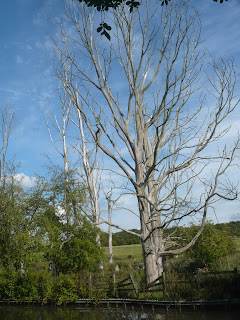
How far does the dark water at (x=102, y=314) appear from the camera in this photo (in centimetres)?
977

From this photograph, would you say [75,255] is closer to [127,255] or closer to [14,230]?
[14,230]

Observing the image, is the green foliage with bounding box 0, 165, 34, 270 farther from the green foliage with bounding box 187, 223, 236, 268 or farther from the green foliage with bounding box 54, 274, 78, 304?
the green foliage with bounding box 187, 223, 236, 268

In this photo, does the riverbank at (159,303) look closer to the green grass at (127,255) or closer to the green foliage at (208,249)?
the green foliage at (208,249)

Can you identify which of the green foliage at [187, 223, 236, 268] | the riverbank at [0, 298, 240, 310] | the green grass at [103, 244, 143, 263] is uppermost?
the green grass at [103, 244, 143, 263]

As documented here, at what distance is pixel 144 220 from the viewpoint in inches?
424

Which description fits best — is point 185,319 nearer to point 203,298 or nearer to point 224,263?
point 203,298

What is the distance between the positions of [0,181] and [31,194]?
12.3 ft

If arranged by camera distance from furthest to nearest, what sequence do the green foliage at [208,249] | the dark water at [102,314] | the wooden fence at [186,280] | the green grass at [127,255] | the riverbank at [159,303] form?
the green grass at [127,255] < the green foliage at [208,249] < the wooden fence at [186,280] < the riverbank at [159,303] < the dark water at [102,314]

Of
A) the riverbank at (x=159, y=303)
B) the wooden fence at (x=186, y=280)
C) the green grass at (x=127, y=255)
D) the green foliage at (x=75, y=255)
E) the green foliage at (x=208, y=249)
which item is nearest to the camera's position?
the riverbank at (x=159, y=303)

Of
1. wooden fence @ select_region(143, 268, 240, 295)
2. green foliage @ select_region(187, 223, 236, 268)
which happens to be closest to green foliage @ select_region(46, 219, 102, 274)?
wooden fence @ select_region(143, 268, 240, 295)

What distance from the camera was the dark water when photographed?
32.1ft

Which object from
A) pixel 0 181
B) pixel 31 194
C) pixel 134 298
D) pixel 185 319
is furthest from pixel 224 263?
pixel 0 181

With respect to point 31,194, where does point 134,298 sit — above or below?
below

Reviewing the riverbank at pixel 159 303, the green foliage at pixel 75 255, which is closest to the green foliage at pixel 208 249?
the green foliage at pixel 75 255
